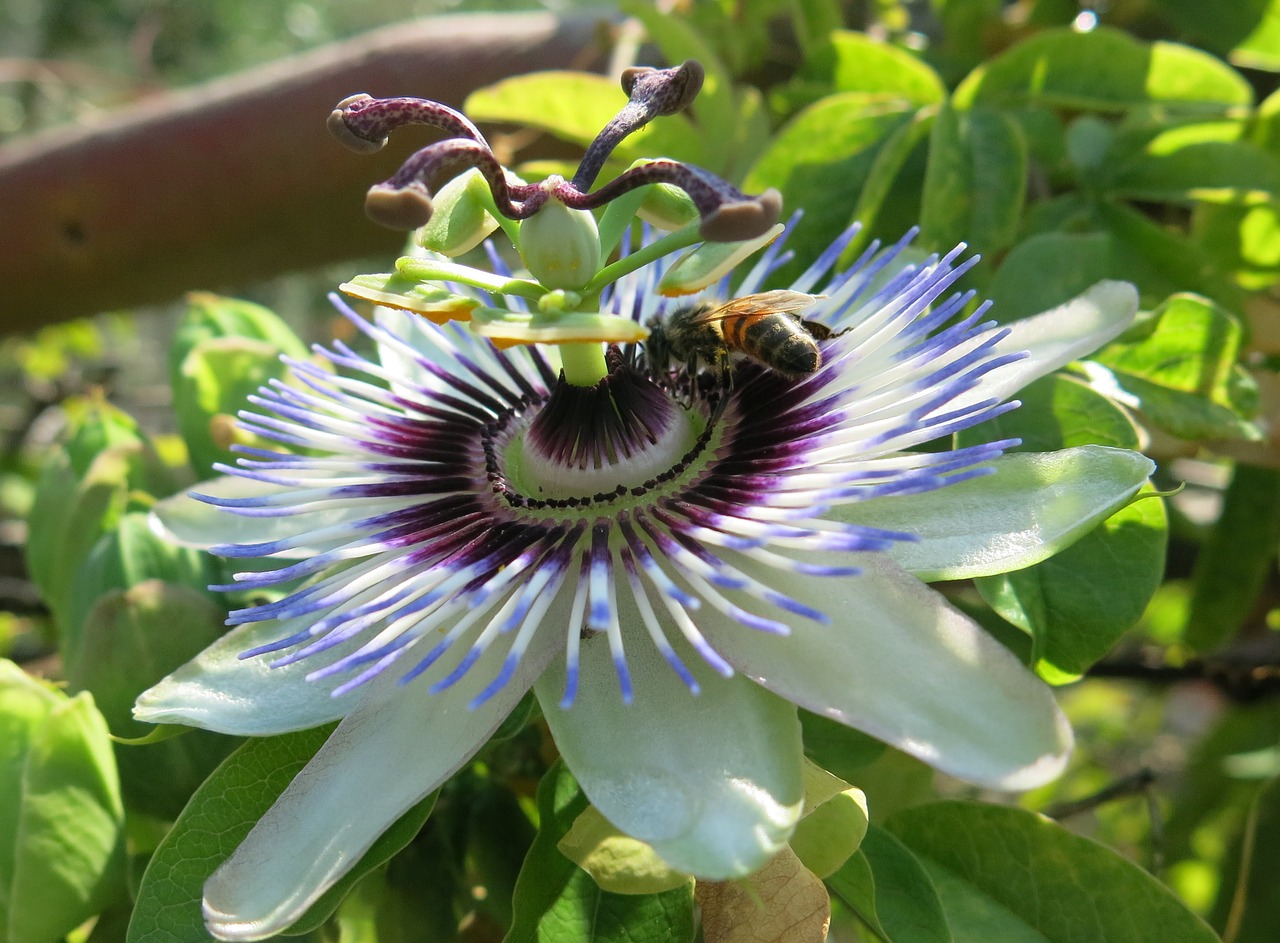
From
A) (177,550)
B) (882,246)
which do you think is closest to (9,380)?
(177,550)

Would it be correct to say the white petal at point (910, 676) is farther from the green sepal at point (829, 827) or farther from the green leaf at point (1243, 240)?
the green leaf at point (1243, 240)

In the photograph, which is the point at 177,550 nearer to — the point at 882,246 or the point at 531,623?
the point at 531,623

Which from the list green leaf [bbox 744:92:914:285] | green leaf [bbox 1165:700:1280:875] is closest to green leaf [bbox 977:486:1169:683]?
green leaf [bbox 744:92:914:285]

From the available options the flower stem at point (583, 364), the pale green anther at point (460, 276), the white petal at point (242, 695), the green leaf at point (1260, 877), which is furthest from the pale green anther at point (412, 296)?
the green leaf at point (1260, 877)

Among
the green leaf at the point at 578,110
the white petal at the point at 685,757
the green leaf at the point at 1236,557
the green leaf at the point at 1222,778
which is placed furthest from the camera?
the green leaf at the point at 1222,778

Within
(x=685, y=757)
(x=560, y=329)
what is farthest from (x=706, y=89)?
(x=685, y=757)

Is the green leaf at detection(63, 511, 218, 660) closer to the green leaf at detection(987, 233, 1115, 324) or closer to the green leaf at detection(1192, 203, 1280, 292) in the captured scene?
the green leaf at detection(987, 233, 1115, 324)

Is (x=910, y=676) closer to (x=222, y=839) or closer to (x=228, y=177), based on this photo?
(x=222, y=839)

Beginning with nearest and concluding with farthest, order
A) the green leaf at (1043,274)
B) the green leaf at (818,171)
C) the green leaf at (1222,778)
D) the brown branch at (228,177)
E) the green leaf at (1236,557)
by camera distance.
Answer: the green leaf at (1043,274) < the green leaf at (818,171) < the green leaf at (1236,557) < the green leaf at (1222,778) < the brown branch at (228,177)
